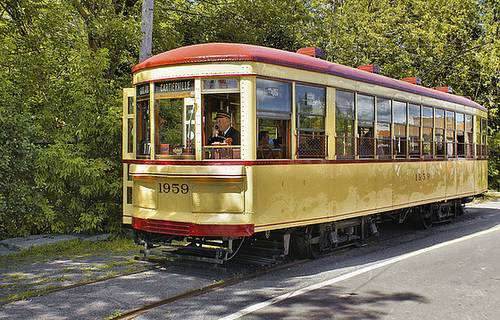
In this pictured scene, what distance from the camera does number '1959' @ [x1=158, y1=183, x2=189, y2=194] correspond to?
7621mm

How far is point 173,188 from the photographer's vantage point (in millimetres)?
7742

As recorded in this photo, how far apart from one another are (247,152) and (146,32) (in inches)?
186

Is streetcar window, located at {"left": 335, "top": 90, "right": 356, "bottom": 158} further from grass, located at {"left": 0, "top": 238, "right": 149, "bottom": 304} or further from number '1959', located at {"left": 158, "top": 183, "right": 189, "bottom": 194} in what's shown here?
grass, located at {"left": 0, "top": 238, "right": 149, "bottom": 304}

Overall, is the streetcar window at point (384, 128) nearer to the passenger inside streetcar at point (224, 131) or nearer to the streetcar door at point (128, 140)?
the passenger inside streetcar at point (224, 131)

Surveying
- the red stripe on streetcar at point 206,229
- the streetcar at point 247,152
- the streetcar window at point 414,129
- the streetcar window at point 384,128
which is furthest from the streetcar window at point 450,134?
the red stripe on streetcar at point 206,229

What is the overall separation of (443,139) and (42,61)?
31.0 ft

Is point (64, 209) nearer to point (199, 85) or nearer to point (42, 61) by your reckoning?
point (42, 61)

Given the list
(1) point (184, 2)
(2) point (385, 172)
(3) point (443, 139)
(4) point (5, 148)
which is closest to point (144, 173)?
(4) point (5, 148)

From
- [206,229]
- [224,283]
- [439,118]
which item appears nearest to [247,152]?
[206,229]

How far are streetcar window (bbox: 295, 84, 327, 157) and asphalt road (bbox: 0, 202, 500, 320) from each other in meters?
1.87

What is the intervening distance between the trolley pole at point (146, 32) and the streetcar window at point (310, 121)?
4.12 m

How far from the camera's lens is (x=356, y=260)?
8.84m

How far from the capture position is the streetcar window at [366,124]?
961cm

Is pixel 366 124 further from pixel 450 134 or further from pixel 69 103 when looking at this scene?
pixel 69 103
